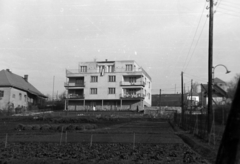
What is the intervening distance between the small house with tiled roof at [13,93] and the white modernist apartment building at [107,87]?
10.9m

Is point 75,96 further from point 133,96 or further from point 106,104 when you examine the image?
point 133,96

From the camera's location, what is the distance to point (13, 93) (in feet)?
235

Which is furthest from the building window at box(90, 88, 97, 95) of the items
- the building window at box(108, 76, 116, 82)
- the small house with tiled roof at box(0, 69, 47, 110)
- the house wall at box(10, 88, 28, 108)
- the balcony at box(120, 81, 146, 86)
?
the house wall at box(10, 88, 28, 108)

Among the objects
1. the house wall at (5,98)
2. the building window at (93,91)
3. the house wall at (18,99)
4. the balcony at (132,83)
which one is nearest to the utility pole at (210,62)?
the balcony at (132,83)

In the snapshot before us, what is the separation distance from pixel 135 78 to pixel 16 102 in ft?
104

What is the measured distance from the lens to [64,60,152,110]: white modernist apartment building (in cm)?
7825

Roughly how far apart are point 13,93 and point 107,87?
2404 cm

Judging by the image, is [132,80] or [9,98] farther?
[132,80]

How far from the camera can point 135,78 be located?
263 feet

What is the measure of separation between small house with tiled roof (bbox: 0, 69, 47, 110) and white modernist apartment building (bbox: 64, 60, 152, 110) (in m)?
10.9

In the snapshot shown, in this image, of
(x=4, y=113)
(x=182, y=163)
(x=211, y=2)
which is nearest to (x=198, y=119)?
(x=211, y=2)

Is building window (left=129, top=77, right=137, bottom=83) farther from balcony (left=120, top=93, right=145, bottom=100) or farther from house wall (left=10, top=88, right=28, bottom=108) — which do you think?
house wall (left=10, top=88, right=28, bottom=108)

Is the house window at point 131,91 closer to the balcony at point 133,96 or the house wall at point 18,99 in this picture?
the balcony at point 133,96

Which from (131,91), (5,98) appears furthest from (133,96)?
(5,98)
